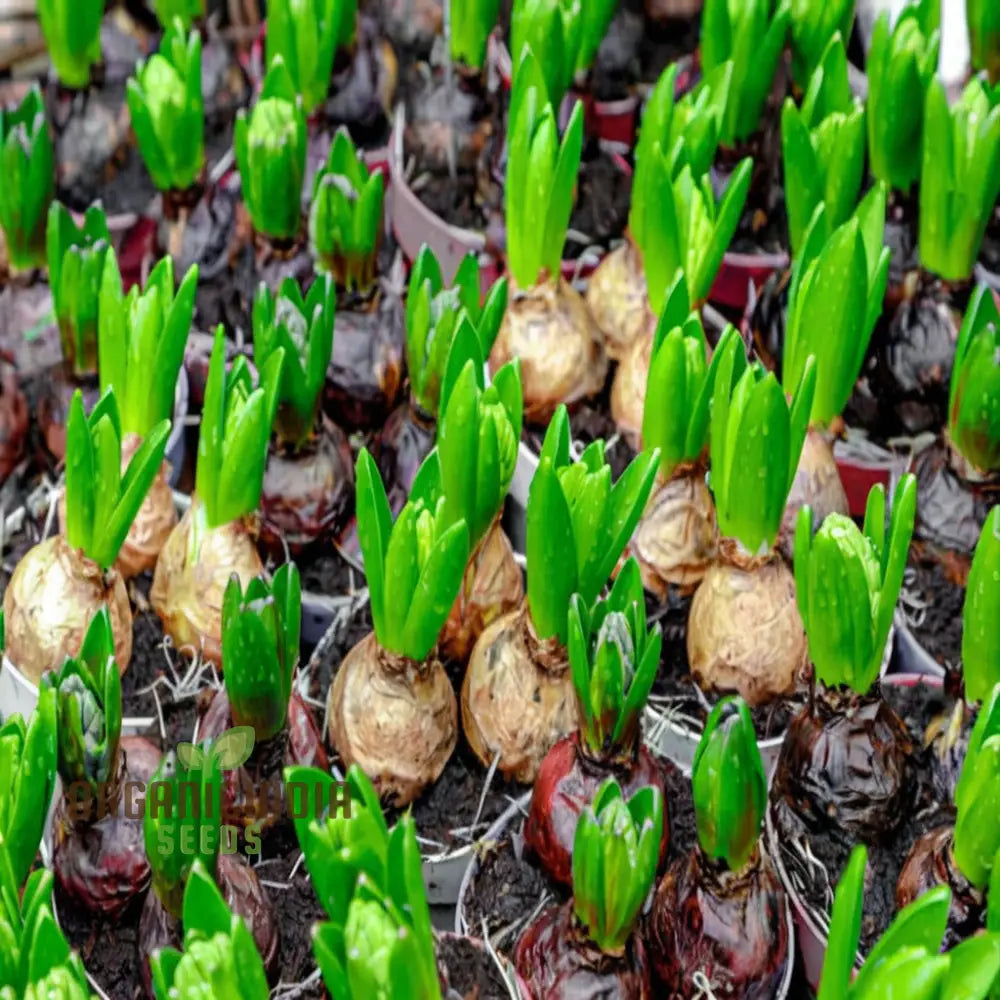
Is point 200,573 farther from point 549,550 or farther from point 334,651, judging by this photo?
point 549,550

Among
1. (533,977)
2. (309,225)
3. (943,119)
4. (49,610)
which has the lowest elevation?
(533,977)

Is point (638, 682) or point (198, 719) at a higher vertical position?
point (638, 682)

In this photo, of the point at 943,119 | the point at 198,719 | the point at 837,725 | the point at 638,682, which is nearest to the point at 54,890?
the point at 198,719

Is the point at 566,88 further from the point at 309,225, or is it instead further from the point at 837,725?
the point at 837,725

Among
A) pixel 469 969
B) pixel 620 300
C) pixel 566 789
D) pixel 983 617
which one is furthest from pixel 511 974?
pixel 620 300

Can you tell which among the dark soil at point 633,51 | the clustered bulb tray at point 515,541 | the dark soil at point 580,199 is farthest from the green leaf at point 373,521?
the dark soil at point 633,51

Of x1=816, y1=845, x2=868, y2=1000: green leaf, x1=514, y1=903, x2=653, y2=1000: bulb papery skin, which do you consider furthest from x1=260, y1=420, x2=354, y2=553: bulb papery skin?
x1=816, y1=845, x2=868, y2=1000: green leaf

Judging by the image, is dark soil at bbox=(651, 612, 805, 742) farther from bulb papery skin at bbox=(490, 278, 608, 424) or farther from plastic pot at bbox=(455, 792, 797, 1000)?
bulb papery skin at bbox=(490, 278, 608, 424)

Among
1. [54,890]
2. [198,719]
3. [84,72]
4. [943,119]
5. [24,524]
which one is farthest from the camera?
[84,72]
